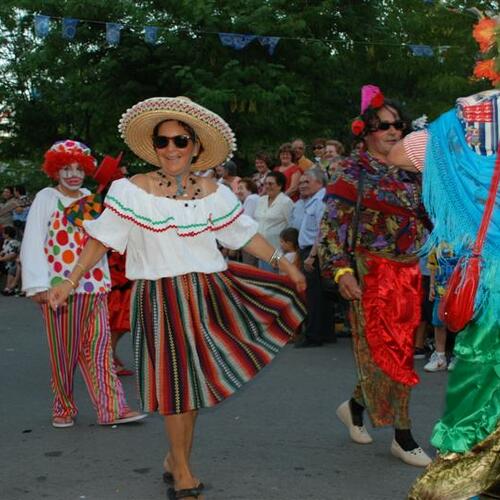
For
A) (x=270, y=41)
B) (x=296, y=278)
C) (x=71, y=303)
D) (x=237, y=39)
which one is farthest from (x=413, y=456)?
(x=270, y=41)

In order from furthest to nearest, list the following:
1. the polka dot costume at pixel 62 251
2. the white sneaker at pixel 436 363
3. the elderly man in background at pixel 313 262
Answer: the elderly man in background at pixel 313 262 < the white sneaker at pixel 436 363 < the polka dot costume at pixel 62 251

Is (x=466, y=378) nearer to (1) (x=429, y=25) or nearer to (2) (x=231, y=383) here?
(2) (x=231, y=383)

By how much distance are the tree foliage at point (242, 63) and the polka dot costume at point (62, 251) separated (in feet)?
39.6

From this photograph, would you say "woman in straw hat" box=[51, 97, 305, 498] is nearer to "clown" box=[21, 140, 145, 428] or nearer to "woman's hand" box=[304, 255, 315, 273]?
"clown" box=[21, 140, 145, 428]

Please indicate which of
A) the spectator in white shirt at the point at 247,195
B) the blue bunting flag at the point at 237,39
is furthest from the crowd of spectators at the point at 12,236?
the spectator in white shirt at the point at 247,195

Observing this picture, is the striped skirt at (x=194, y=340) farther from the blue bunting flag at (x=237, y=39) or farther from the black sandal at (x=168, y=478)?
the blue bunting flag at (x=237, y=39)

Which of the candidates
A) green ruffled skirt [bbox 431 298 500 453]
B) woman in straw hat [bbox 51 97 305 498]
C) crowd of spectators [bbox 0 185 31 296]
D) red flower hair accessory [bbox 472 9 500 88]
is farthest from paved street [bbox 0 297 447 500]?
crowd of spectators [bbox 0 185 31 296]

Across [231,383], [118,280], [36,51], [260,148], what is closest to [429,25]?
[260,148]

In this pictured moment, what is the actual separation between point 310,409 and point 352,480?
1.70 metres

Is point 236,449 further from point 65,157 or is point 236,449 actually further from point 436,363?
point 436,363

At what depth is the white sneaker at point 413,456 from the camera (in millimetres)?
5566

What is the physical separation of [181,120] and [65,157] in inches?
78.2

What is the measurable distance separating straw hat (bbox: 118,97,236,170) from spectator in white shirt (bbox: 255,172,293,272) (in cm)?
587

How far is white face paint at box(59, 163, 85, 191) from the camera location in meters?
6.87
